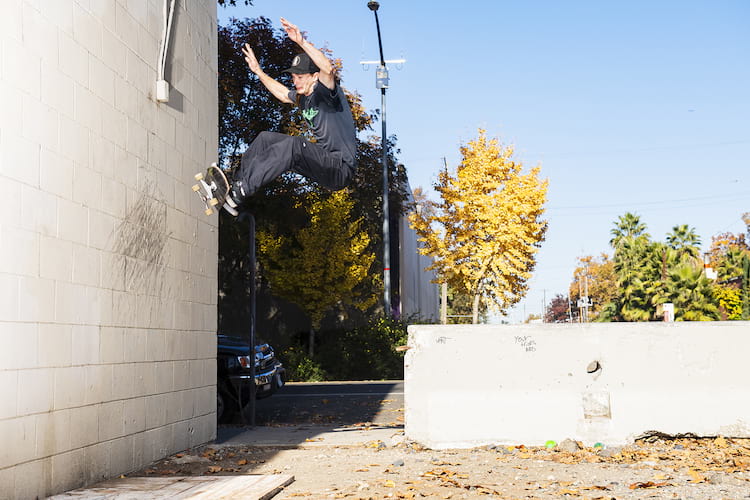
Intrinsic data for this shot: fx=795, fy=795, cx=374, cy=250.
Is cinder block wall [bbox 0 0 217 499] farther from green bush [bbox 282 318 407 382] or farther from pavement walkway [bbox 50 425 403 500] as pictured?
green bush [bbox 282 318 407 382]

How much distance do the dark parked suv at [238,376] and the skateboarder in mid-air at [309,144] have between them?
532cm

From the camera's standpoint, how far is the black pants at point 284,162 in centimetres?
668

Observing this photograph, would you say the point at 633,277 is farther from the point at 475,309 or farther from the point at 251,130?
the point at 251,130

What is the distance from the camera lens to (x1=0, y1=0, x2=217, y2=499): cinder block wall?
571 centimetres

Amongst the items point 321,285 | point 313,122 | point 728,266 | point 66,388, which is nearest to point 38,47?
point 313,122

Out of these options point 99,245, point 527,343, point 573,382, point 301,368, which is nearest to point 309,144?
point 99,245

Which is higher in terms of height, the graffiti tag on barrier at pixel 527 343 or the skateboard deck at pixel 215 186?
the skateboard deck at pixel 215 186

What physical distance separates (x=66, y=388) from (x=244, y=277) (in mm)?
17733

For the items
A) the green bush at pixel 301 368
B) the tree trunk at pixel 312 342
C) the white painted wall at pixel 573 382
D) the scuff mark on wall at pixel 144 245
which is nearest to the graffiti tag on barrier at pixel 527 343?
the white painted wall at pixel 573 382

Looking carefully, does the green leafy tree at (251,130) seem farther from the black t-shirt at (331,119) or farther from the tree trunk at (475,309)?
the black t-shirt at (331,119)

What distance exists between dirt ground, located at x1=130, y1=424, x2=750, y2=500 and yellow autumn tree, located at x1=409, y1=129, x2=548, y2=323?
1968 cm

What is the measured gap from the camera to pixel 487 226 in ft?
94.7

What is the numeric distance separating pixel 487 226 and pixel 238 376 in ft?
60.1

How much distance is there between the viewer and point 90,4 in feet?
22.9
